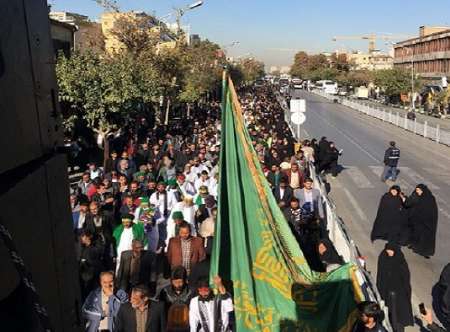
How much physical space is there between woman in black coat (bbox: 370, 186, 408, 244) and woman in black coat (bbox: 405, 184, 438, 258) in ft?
0.60

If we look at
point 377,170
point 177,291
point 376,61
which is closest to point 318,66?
point 376,61

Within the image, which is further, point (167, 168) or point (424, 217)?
point (167, 168)

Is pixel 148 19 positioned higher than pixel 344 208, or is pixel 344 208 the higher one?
pixel 148 19

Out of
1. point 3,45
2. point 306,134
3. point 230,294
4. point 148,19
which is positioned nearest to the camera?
point 3,45

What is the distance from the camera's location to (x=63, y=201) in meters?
1.48

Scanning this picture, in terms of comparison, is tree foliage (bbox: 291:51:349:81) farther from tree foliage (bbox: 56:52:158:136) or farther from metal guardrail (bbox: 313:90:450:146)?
tree foliage (bbox: 56:52:158:136)

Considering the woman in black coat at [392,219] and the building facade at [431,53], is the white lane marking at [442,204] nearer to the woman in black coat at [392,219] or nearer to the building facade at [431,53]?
the woman in black coat at [392,219]

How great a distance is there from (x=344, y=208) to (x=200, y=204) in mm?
6270

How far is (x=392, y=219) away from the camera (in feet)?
36.4

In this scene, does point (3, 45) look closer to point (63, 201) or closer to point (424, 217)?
point (63, 201)

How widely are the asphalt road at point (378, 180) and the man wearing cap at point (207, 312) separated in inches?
130

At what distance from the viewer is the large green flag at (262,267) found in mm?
5227

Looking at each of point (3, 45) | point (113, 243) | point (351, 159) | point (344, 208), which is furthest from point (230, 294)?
point (351, 159)

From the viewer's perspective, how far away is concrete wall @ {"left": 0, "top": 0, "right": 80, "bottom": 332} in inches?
39.8
